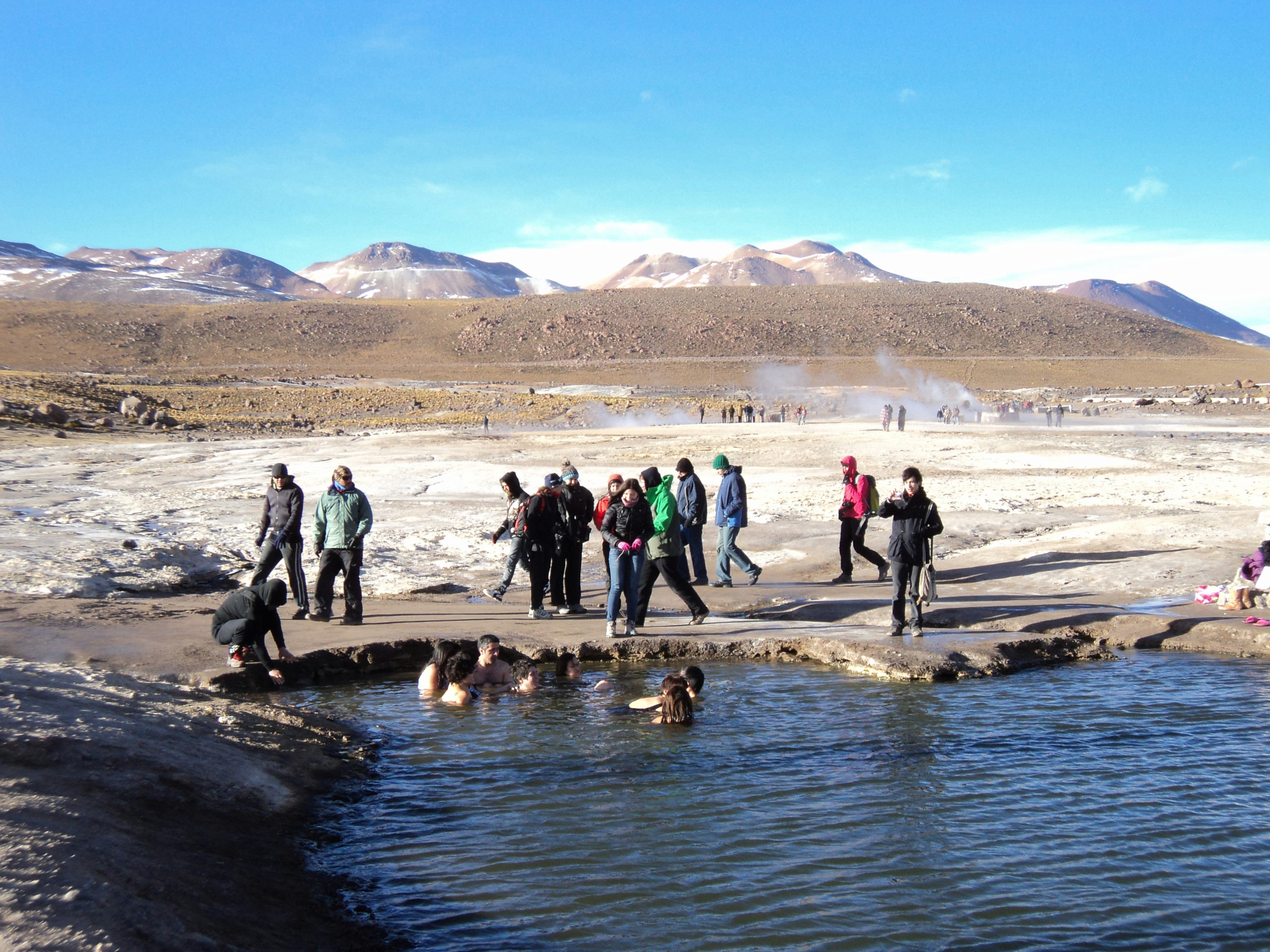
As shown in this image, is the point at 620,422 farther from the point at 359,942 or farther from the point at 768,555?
the point at 359,942

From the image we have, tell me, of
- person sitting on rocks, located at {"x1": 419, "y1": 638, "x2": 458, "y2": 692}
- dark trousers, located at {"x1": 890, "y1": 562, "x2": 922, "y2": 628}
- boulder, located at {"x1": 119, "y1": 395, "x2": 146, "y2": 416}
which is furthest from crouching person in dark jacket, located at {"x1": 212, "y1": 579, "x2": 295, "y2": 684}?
boulder, located at {"x1": 119, "y1": 395, "x2": 146, "y2": 416}

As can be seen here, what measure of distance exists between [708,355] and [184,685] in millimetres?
113621

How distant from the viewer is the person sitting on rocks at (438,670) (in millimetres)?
8430

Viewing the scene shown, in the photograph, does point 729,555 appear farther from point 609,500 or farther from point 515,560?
point 609,500

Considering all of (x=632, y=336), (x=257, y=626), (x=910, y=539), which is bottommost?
(x=257, y=626)

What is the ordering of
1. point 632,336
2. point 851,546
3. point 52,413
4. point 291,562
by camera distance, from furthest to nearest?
1. point 632,336
2. point 52,413
3. point 851,546
4. point 291,562

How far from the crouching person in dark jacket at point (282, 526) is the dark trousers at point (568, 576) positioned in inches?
98.6

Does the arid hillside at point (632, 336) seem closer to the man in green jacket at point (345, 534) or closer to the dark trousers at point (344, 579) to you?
the dark trousers at point (344, 579)

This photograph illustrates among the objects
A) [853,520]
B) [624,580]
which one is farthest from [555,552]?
[853,520]

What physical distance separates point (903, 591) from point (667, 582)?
2.20 meters

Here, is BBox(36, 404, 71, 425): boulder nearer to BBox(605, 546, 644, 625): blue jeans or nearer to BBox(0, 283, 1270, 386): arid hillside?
BBox(605, 546, 644, 625): blue jeans

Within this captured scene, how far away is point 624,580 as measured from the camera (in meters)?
9.69

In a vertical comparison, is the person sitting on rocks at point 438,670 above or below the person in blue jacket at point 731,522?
below

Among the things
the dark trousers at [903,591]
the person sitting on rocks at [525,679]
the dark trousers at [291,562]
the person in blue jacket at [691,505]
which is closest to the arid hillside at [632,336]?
the person in blue jacket at [691,505]
